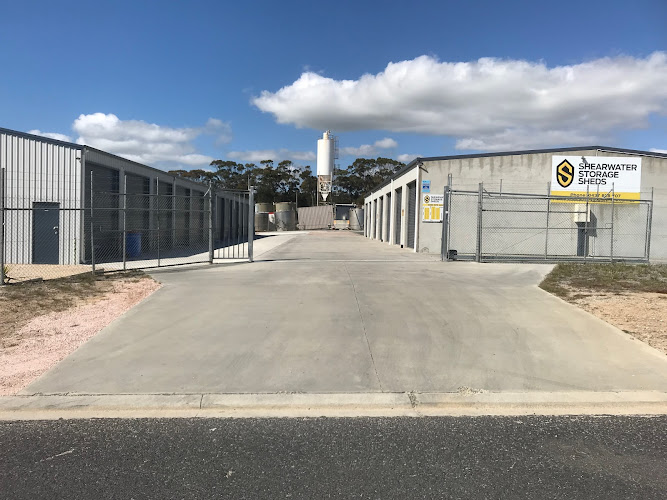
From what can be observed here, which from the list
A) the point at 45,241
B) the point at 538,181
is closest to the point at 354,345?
the point at 45,241

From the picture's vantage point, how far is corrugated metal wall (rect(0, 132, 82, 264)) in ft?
47.3

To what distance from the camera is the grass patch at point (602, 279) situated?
→ 1005 cm

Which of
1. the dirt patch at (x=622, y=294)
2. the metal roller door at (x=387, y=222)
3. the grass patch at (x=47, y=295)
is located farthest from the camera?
the metal roller door at (x=387, y=222)

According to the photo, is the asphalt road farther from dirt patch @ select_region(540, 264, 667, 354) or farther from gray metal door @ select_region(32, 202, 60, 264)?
gray metal door @ select_region(32, 202, 60, 264)

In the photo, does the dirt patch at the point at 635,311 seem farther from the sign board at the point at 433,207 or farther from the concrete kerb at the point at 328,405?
the sign board at the point at 433,207

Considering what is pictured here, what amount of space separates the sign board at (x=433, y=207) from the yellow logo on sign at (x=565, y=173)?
461 cm

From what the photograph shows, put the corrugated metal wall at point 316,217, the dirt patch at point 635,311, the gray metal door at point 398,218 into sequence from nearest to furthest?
the dirt patch at point 635,311
the gray metal door at point 398,218
the corrugated metal wall at point 316,217

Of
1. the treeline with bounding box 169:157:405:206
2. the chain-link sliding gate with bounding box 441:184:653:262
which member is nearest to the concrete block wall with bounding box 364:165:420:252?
the chain-link sliding gate with bounding box 441:184:653:262

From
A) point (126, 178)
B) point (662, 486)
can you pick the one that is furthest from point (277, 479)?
point (126, 178)

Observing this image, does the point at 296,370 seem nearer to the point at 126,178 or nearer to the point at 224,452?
the point at 224,452

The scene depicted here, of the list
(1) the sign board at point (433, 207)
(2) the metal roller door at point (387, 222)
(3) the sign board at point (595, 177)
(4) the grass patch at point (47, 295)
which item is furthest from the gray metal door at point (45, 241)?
(2) the metal roller door at point (387, 222)

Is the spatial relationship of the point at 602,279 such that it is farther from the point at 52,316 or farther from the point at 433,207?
the point at 52,316

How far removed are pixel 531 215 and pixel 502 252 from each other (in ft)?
6.08

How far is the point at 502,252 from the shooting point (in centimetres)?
1889
